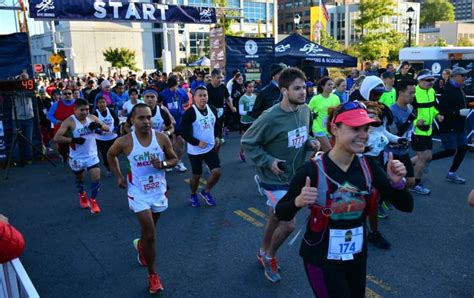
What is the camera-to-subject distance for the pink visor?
7.83ft

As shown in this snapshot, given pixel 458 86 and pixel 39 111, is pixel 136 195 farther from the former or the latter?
pixel 39 111

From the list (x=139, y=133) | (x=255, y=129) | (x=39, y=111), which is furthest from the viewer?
(x=39, y=111)

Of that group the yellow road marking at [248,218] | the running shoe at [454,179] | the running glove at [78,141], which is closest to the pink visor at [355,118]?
the yellow road marking at [248,218]

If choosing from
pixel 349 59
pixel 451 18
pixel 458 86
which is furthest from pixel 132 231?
pixel 451 18

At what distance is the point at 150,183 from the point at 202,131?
7.95ft

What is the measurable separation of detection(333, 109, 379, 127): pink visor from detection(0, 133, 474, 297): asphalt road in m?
2.20

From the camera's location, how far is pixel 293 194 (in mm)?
2576

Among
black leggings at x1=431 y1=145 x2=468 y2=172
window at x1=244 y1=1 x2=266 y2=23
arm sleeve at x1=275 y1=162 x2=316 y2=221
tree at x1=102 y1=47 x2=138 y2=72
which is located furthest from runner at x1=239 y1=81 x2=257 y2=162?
window at x1=244 y1=1 x2=266 y2=23

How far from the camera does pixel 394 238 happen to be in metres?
5.27

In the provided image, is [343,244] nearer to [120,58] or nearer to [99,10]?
[99,10]

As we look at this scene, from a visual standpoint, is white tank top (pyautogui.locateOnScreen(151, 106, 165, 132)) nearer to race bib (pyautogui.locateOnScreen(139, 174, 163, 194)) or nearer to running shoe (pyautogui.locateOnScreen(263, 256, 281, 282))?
race bib (pyautogui.locateOnScreen(139, 174, 163, 194))

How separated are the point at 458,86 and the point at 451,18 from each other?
135 m

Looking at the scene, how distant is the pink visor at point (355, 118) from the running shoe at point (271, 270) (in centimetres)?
222

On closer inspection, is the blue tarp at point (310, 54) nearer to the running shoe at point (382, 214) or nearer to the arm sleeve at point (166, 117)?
the arm sleeve at point (166, 117)
